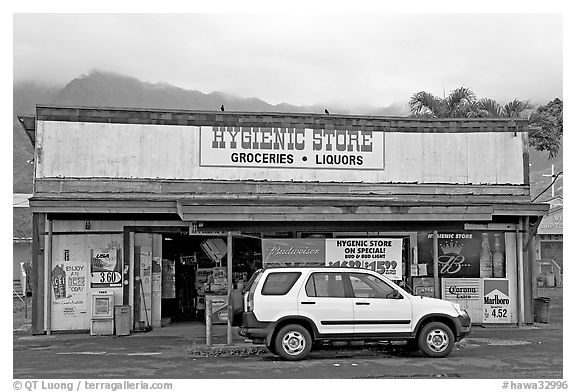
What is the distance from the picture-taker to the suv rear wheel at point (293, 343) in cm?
1364

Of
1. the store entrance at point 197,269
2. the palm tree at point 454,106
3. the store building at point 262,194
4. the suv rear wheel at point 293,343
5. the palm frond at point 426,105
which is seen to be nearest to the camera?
the suv rear wheel at point 293,343

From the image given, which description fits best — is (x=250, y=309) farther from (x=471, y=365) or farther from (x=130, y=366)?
(x=471, y=365)

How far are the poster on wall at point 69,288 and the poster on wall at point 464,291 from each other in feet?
31.9

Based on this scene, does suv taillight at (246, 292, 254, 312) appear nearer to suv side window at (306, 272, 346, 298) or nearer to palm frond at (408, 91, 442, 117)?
suv side window at (306, 272, 346, 298)

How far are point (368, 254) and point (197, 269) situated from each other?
6.44 meters

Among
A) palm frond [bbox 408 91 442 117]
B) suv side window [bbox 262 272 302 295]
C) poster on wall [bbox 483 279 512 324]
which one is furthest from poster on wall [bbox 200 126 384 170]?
palm frond [bbox 408 91 442 117]

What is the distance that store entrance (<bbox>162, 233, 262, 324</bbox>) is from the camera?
20.8 metres

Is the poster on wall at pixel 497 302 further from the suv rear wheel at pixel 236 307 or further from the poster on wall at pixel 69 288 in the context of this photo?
the poster on wall at pixel 69 288

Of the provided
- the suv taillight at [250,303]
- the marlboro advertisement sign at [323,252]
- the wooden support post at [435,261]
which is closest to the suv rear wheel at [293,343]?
the suv taillight at [250,303]

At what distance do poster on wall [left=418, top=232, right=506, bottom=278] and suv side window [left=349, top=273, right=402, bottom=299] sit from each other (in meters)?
6.43

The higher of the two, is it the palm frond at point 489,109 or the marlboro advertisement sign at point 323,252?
the palm frond at point 489,109

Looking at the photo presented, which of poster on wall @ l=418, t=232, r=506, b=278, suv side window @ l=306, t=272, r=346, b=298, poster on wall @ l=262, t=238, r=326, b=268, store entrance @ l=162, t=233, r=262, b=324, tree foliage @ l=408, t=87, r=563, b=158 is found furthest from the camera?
tree foliage @ l=408, t=87, r=563, b=158

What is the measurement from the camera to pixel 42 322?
18844 mm

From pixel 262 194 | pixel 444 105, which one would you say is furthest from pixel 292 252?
pixel 444 105
